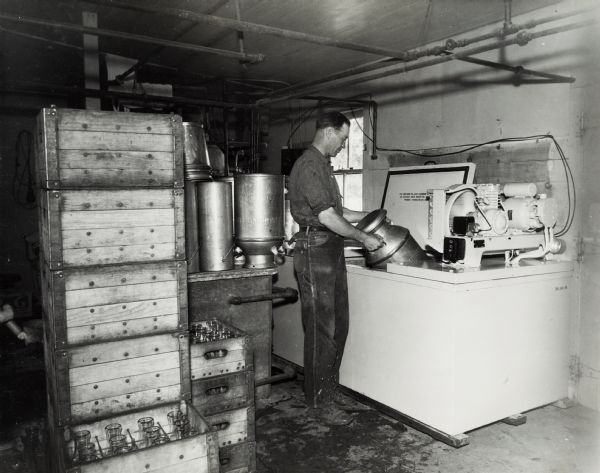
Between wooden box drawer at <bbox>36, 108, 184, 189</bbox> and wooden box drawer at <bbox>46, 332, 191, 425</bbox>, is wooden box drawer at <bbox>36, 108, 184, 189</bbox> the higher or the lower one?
the higher one

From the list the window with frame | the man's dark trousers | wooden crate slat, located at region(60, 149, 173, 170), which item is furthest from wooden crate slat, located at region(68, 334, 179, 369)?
the window with frame

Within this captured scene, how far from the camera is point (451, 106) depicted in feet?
17.2

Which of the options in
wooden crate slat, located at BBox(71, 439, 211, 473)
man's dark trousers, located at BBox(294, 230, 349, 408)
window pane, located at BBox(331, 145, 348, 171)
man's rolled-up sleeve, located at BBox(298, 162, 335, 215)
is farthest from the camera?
window pane, located at BBox(331, 145, 348, 171)

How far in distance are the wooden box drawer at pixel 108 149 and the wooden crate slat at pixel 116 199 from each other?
4 centimetres

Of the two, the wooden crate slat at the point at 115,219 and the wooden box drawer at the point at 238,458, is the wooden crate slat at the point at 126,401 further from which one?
the wooden crate slat at the point at 115,219

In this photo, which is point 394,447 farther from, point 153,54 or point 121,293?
point 153,54

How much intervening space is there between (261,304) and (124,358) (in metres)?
1.69

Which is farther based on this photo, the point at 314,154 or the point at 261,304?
the point at 261,304

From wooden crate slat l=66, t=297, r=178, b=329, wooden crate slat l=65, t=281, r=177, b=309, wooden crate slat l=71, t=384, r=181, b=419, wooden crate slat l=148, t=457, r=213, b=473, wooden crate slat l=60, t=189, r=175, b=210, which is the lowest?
wooden crate slat l=148, t=457, r=213, b=473

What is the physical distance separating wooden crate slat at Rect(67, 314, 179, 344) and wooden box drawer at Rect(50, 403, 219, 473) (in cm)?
41

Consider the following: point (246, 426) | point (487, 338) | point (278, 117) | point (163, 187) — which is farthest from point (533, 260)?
point (278, 117)

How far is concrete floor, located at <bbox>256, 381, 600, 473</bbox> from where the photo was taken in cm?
303

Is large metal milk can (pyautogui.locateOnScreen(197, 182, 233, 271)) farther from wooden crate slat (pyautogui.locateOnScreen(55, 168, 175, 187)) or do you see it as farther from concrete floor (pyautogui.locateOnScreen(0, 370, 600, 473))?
concrete floor (pyautogui.locateOnScreen(0, 370, 600, 473))

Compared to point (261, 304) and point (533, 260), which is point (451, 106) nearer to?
point (533, 260)
